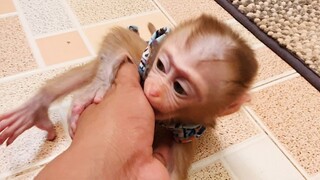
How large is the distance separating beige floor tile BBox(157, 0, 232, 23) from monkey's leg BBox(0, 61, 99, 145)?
22.4 inches

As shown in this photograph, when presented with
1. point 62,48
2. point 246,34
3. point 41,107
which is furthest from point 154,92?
point 246,34

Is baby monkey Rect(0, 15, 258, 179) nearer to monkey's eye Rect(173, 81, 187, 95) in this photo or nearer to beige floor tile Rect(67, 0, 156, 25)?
monkey's eye Rect(173, 81, 187, 95)

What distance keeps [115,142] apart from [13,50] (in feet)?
2.11

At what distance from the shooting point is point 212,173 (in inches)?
41.0

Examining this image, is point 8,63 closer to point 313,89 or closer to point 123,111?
point 123,111

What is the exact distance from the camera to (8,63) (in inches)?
48.6

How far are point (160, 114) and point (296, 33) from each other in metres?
0.79

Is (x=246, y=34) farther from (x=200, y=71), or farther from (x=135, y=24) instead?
(x=200, y=71)

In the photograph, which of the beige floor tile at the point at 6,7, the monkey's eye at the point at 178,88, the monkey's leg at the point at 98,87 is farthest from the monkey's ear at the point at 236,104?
the beige floor tile at the point at 6,7

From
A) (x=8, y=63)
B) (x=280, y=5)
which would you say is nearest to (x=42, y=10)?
(x=8, y=63)

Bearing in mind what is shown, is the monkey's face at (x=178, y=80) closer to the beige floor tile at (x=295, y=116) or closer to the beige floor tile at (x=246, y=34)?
the beige floor tile at (x=295, y=116)

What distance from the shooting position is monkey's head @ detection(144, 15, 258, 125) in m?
0.83

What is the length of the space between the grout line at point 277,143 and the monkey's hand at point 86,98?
0.44 metres

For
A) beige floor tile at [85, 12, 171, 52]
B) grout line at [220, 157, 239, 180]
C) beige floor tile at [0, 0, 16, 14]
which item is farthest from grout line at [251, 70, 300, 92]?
beige floor tile at [0, 0, 16, 14]
